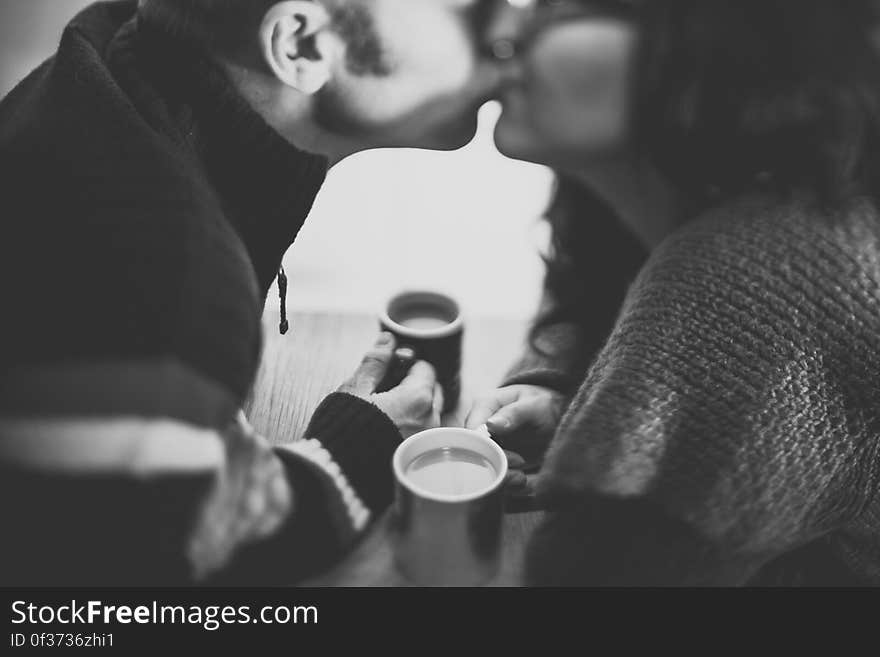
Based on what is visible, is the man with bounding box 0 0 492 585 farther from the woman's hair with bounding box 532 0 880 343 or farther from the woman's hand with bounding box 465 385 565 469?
the woman's hair with bounding box 532 0 880 343

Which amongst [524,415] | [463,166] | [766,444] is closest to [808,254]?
[766,444]

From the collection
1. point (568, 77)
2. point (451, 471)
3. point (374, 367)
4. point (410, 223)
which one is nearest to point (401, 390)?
point (374, 367)

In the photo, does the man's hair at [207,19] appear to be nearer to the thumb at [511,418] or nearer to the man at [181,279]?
the man at [181,279]

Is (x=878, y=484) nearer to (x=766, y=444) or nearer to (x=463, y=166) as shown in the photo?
(x=766, y=444)

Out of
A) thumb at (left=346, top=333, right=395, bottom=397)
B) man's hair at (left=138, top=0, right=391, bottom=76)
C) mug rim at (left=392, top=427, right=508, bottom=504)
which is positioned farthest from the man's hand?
man's hair at (left=138, top=0, right=391, bottom=76)

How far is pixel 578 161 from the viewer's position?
1098 millimetres

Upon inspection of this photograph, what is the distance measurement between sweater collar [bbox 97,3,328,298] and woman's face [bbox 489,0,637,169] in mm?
283

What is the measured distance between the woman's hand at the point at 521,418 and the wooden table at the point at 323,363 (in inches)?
1.7

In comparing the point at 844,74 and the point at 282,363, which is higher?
the point at 844,74

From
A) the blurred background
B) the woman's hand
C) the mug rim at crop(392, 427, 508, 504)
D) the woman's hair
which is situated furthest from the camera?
the blurred background

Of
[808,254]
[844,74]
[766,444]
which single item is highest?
[844,74]

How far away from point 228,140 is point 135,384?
1.33 ft

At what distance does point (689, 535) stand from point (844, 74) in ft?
1.65

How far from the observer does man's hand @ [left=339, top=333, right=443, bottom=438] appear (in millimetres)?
868
